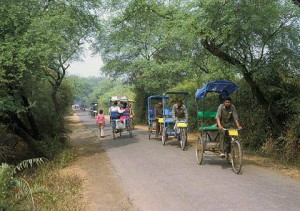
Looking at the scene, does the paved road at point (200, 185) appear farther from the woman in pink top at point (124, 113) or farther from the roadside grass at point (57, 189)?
the woman in pink top at point (124, 113)

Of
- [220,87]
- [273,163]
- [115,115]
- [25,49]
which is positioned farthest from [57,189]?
[115,115]

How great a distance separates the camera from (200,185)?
27.7 feet

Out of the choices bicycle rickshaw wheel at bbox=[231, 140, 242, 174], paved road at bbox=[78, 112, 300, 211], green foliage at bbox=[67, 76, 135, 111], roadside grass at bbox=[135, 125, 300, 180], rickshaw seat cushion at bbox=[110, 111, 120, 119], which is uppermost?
green foliage at bbox=[67, 76, 135, 111]

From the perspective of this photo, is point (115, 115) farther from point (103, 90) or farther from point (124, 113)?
point (103, 90)

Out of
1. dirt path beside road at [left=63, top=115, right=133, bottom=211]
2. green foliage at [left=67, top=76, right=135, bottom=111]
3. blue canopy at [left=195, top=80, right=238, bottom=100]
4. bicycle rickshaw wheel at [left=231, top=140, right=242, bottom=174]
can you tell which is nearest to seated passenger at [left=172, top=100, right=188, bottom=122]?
blue canopy at [left=195, top=80, right=238, bottom=100]

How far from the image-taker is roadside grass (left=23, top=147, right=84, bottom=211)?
7402 mm

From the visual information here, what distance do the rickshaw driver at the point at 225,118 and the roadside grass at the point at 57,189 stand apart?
166 inches

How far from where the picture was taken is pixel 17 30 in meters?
13.1

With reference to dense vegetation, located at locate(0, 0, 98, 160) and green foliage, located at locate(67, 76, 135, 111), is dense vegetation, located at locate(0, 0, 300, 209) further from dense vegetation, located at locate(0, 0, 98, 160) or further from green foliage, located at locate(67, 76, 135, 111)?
green foliage, located at locate(67, 76, 135, 111)

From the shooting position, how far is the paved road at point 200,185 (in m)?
6.96

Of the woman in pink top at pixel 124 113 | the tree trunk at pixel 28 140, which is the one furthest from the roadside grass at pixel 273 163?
the tree trunk at pixel 28 140

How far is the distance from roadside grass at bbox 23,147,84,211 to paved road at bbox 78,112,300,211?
122cm

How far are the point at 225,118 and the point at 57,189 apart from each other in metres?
5.19

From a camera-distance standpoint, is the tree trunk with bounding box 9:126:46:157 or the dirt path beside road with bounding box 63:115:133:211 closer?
the dirt path beside road with bounding box 63:115:133:211
